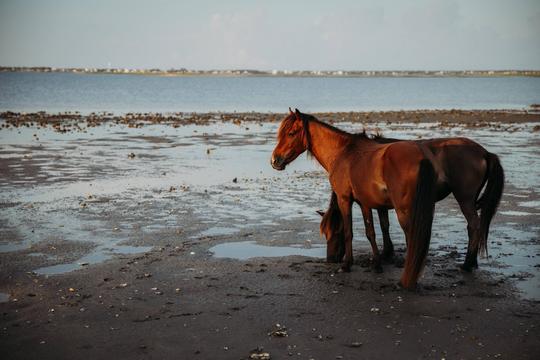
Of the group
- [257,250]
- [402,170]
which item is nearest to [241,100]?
[257,250]

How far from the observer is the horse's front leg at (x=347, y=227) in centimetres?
836

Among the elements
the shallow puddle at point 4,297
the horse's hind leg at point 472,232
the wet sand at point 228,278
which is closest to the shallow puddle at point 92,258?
the wet sand at point 228,278

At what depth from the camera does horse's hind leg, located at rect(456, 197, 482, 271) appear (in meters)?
8.27

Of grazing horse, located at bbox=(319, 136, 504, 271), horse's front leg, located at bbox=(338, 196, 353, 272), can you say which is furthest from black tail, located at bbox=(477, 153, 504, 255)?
horse's front leg, located at bbox=(338, 196, 353, 272)

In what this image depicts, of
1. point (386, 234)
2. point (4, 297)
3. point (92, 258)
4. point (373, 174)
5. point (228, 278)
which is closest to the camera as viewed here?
point (4, 297)

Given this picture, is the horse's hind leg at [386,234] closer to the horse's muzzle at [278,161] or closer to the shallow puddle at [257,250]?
the shallow puddle at [257,250]

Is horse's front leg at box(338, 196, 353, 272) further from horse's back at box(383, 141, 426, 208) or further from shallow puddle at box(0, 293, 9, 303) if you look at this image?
shallow puddle at box(0, 293, 9, 303)

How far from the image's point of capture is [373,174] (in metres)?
7.83

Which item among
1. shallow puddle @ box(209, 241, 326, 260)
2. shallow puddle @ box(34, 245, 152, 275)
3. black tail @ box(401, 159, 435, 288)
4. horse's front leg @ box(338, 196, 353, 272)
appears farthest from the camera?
shallow puddle @ box(209, 241, 326, 260)

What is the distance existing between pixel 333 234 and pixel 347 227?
0.47 m

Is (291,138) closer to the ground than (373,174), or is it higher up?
higher up

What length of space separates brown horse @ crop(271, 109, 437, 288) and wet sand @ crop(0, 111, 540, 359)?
2.38 feet

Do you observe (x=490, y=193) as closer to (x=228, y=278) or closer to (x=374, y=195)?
(x=374, y=195)

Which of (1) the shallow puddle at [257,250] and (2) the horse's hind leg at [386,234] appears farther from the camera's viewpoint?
(1) the shallow puddle at [257,250]
